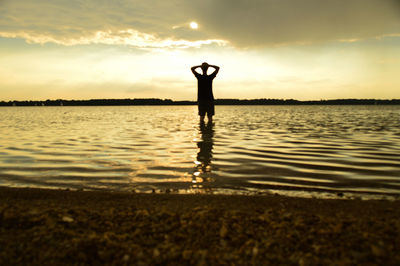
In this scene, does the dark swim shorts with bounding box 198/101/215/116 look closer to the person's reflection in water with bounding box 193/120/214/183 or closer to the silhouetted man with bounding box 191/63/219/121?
the silhouetted man with bounding box 191/63/219/121

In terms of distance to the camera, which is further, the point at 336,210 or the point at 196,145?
the point at 196,145

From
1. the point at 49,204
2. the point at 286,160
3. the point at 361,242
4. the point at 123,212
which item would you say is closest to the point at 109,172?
the point at 49,204

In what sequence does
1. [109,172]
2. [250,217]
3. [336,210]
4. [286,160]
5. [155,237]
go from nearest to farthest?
[155,237], [250,217], [336,210], [109,172], [286,160]

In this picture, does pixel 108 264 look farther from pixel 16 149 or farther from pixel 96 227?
pixel 16 149

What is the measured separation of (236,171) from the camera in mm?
7648

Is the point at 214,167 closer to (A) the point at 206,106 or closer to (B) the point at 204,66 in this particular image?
(B) the point at 204,66

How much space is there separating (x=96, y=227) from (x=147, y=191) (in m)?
2.21

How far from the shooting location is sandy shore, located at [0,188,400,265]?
3.08m

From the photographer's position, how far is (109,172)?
25.0 feet

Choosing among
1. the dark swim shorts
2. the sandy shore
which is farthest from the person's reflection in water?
the dark swim shorts

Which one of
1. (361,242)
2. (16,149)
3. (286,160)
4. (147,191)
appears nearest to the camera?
(361,242)

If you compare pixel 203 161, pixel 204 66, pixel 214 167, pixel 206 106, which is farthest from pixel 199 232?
pixel 206 106

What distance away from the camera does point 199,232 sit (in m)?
3.63

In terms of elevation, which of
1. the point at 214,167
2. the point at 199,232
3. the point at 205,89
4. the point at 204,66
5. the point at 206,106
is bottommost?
the point at 214,167
